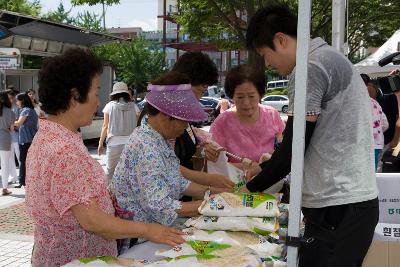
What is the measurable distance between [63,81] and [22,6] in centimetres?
2978

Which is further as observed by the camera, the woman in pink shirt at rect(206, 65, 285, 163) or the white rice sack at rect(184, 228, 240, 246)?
the woman in pink shirt at rect(206, 65, 285, 163)

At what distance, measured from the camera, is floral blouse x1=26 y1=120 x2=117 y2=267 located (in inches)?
66.6

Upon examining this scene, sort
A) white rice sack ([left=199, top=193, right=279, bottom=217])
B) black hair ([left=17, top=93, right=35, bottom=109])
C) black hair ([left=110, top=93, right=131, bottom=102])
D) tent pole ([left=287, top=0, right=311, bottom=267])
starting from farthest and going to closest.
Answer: black hair ([left=17, top=93, right=35, bottom=109]) → black hair ([left=110, top=93, right=131, bottom=102]) → white rice sack ([left=199, top=193, right=279, bottom=217]) → tent pole ([left=287, top=0, right=311, bottom=267])

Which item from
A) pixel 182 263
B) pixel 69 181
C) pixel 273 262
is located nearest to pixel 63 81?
pixel 69 181

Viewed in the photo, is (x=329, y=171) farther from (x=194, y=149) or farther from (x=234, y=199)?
(x=194, y=149)

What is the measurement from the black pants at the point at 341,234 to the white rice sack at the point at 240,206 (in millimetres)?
172

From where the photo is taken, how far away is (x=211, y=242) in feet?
5.78

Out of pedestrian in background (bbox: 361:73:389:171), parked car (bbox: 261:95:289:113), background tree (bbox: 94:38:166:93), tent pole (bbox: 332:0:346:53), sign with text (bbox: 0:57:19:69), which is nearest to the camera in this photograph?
tent pole (bbox: 332:0:346:53)

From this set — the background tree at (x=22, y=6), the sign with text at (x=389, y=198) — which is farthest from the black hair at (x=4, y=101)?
the background tree at (x=22, y=6)

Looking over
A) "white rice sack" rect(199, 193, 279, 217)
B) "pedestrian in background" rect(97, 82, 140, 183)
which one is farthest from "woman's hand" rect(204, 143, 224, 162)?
"pedestrian in background" rect(97, 82, 140, 183)

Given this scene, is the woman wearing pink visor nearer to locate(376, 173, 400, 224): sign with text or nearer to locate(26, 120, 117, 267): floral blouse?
locate(26, 120, 117, 267): floral blouse

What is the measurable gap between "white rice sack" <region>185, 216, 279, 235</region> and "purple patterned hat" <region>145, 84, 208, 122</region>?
45 cm

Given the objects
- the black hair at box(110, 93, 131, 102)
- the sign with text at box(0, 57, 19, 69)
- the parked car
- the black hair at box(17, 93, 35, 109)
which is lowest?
the parked car

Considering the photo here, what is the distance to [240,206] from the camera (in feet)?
6.13
